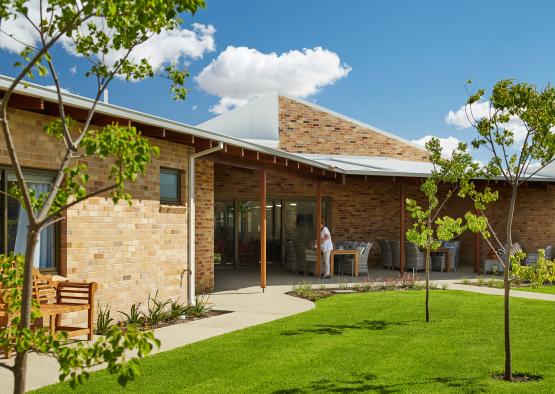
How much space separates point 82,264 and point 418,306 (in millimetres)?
6147

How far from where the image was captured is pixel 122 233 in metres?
9.09

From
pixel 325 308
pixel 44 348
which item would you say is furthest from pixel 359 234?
pixel 44 348

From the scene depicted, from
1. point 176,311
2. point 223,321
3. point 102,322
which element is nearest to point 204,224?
point 176,311

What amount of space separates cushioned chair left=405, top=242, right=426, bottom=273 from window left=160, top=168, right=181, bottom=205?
9.35 meters

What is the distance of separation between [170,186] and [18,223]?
3.43 meters

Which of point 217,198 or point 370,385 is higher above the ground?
point 217,198

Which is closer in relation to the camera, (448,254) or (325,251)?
(325,251)

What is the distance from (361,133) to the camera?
→ 2253cm

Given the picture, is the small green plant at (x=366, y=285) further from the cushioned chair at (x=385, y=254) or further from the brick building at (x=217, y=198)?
the cushioned chair at (x=385, y=254)

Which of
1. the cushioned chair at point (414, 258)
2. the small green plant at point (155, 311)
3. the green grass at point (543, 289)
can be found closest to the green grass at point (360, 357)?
the small green plant at point (155, 311)

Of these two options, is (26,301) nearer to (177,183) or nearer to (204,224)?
(177,183)

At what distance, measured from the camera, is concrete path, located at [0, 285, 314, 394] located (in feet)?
20.0

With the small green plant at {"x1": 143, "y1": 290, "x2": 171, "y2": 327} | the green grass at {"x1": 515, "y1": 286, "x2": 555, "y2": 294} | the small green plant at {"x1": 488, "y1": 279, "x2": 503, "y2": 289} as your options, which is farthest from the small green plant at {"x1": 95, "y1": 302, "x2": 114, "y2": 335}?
the small green plant at {"x1": 488, "y1": 279, "x2": 503, "y2": 289}

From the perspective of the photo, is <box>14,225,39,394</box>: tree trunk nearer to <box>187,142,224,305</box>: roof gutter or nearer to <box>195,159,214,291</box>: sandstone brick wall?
<box>187,142,224,305</box>: roof gutter
